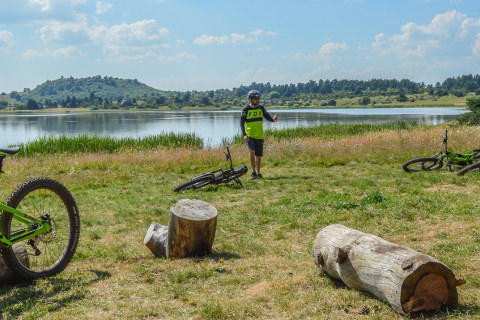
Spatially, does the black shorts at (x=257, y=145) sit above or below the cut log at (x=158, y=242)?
above

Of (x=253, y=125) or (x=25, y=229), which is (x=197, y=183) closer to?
(x=253, y=125)

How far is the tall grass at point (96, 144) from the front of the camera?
2378 cm

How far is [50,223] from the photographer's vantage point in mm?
5441

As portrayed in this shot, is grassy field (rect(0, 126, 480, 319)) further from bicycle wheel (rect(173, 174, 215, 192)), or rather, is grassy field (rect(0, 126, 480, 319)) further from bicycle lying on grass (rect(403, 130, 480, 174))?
bicycle lying on grass (rect(403, 130, 480, 174))

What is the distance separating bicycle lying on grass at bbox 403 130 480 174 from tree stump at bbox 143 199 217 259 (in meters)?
8.00

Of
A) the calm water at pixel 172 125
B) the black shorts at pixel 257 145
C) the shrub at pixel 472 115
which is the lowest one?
the calm water at pixel 172 125

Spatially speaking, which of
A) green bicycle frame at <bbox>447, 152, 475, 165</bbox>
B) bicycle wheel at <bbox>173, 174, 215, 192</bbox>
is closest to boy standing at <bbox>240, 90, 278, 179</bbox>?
bicycle wheel at <bbox>173, 174, 215, 192</bbox>

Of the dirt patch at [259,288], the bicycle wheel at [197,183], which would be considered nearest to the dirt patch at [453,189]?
the bicycle wheel at [197,183]

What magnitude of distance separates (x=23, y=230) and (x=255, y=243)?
10.2 feet

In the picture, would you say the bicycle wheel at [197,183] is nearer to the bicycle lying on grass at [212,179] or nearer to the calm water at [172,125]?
the bicycle lying on grass at [212,179]

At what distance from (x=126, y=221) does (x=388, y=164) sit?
30.9ft

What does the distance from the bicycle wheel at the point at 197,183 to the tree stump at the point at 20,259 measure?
6.39m

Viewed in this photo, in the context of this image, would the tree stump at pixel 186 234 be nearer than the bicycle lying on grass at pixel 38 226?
No

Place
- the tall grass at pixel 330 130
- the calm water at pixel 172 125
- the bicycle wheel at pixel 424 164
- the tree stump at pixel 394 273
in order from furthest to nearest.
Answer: the calm water at pixel 172 125, the tall grass at pixel 330 130, the bicycle wheel at pixel 424 164, the tree stump at pixel 394 273
